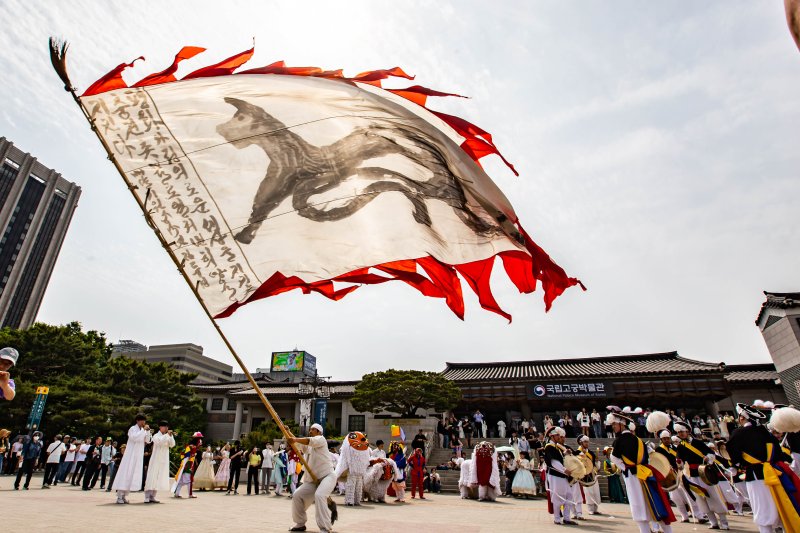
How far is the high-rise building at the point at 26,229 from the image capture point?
209 feet

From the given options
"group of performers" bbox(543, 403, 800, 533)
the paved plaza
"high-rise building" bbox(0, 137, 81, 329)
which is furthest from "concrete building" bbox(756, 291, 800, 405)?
"high-rise building" bbox(0, 137, 81, 329)

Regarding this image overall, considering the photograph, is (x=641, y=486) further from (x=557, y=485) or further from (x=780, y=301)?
(x=780, y=301)

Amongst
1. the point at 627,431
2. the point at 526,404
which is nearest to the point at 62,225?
the point at 526,404

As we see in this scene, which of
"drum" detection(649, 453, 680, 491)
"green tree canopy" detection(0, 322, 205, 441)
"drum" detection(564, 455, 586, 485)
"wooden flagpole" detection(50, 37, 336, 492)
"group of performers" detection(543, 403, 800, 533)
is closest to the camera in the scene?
"wooden flagpole" detection(50, 37, 336, 492)

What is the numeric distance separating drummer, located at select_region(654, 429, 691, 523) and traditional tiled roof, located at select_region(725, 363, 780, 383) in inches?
895

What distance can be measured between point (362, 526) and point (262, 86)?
6908 mm

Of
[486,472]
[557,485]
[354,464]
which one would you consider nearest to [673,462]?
[557,485]

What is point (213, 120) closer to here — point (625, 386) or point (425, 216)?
point (425, 216)

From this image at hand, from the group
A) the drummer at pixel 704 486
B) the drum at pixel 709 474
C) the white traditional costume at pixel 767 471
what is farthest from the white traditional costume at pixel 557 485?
the white traditional costume at pixel 767 471

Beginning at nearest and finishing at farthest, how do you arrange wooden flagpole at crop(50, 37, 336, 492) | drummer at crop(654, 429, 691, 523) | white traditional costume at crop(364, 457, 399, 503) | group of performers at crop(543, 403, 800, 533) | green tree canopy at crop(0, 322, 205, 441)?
wooden flagpole at crop(50, 37, 336, 492) → group of performers at crop(543, 403, 800, 533) → drummer at crop(654, 429, 691, 523) → white traditional costume at crop(364, 457, 399, 503) → green tree canopy at crop(0, 322, 205, 441)

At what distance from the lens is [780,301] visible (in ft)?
77.0

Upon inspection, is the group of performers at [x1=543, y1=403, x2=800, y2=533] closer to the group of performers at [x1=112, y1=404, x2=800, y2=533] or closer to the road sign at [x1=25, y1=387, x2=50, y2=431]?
the group of performers at [x1=112, y1=404, x2=800, y2=533]

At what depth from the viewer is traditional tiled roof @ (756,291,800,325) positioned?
23.1 metres

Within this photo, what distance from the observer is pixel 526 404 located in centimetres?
2958
